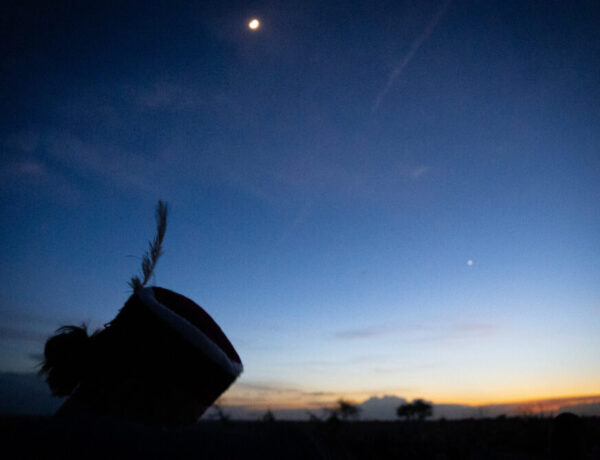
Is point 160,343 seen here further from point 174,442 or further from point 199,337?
point 174,442

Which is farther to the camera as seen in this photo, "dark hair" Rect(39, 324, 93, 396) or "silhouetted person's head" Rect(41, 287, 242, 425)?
"dark hair" Rect(39, 324, 93, 396)

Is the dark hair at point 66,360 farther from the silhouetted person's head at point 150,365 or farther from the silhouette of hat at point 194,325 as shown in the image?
the silhouette of hat at point 194,325

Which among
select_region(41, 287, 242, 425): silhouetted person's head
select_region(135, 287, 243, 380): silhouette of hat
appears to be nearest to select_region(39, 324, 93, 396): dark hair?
select_region(41, 287, 242, 425): silhouetted person's head

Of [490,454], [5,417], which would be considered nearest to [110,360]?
[5,417]

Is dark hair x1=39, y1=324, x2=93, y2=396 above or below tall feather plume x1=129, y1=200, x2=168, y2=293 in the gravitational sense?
below

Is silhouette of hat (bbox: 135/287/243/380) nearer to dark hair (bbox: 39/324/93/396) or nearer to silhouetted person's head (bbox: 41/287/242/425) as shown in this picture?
silhouetted person's head (bbox: 41/287/242/425)

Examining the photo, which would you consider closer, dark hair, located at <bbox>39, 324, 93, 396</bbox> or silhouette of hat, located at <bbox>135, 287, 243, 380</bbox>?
silhouette of hat, located at <bbox>135, 287, 243, 380</bbox>

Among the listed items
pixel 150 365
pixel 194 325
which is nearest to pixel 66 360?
pixel 150 365

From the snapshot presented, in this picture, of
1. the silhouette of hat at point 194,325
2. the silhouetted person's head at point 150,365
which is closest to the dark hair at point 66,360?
the silhouetted person's head at point 150,365

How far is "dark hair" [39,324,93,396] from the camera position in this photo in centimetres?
244

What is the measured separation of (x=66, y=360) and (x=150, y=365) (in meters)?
0.71

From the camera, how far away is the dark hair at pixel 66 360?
2.44 meters

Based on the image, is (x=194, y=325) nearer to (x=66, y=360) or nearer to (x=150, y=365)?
(x=150, y=365)

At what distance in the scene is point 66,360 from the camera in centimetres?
246
